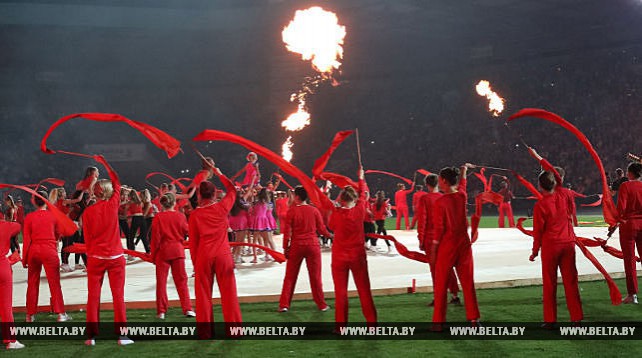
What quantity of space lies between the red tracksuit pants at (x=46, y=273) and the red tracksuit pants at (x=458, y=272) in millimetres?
4792

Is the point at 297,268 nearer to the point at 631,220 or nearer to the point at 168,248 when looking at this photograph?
the point at 168,248

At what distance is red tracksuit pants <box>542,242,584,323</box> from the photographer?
7.04m

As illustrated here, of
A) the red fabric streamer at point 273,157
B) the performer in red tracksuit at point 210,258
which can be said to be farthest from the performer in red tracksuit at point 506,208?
the performer in red tracksuit at point 210,258

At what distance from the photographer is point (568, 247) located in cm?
709

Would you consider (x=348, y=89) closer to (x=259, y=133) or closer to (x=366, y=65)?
(x=366, y=65)

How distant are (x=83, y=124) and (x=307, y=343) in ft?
141

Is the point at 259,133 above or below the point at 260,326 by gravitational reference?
above

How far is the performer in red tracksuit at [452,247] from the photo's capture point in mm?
6965

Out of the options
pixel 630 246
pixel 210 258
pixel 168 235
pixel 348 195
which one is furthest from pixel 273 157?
pixel 630 246

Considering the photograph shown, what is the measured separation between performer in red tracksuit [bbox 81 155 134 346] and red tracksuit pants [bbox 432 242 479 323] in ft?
11.2

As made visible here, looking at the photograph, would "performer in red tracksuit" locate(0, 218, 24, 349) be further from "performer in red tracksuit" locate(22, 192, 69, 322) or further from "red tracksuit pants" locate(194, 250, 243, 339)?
"red tracksuit pants" locate(194, 250, 243, 339)

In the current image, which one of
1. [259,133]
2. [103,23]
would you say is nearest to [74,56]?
[103,23]

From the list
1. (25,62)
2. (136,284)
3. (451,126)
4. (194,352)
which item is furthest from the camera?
(25,62)

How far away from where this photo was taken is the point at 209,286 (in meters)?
7.02
